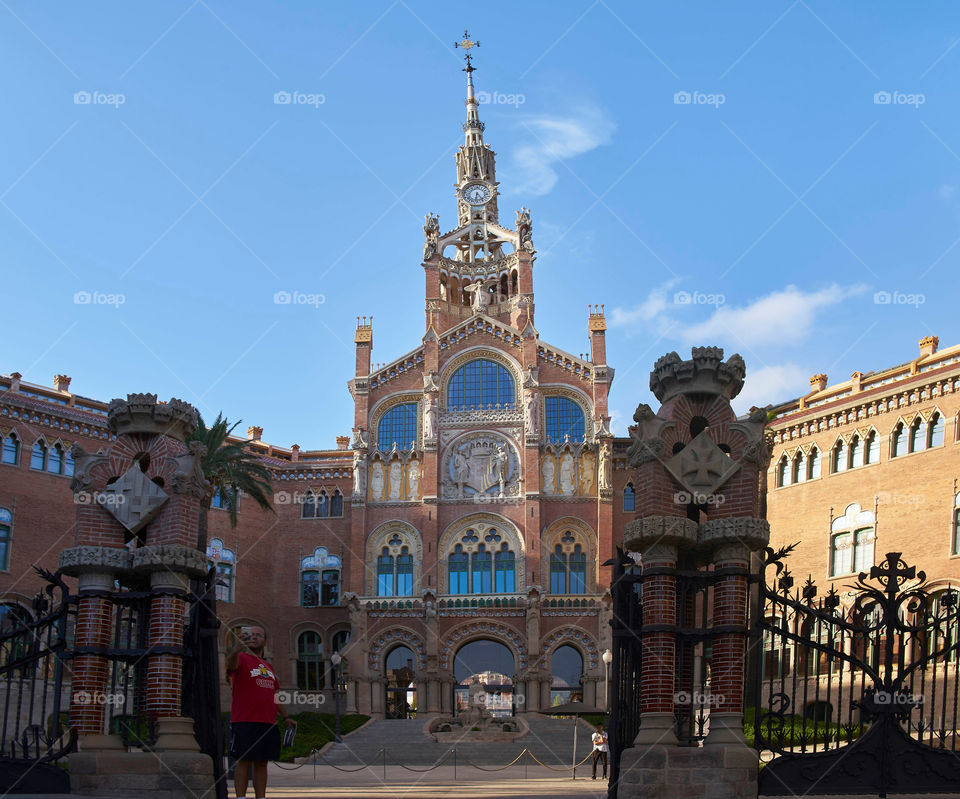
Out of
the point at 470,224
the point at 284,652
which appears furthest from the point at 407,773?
the point at 470,224

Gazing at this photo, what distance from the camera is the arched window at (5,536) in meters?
47.9

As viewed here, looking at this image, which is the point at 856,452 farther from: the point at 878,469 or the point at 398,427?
the point at 398,427

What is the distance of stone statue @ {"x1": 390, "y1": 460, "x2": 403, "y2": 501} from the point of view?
5741 centimetres

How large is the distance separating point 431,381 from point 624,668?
42.3 metres

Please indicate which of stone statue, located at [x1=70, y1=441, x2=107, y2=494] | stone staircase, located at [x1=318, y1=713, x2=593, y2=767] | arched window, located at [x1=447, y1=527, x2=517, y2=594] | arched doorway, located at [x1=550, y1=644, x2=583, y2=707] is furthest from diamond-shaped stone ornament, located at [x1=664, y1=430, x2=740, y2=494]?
arched window, located at [x1=447, y1=527, x2=517, y2=594]

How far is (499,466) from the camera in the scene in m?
56.6

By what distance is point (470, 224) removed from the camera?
221 feet

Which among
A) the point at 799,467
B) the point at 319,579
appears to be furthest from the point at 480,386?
the point at 799,467

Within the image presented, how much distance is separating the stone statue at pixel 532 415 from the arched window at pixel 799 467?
11770 mm

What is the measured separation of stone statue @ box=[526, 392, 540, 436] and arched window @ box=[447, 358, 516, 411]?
125 cm

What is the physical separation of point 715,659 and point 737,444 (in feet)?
9.32

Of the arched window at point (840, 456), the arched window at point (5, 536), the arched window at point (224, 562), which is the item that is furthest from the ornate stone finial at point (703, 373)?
the arched window at point (224, 562)

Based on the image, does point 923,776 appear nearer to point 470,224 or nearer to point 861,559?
point 861,559

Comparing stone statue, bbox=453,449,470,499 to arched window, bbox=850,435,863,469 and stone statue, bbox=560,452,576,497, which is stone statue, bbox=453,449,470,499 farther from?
arched window, bbox=850,435,863,469
